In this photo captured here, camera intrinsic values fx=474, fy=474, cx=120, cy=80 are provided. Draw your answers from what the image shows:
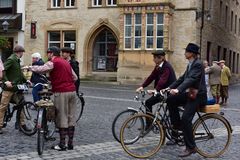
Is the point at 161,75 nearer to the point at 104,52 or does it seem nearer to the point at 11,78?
the point at 11,78

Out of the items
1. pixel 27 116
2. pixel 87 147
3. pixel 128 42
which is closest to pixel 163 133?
pixel 87 147

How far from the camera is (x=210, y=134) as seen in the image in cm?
790

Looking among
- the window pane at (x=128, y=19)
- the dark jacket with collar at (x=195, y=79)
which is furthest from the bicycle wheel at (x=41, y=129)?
the window pane at (x=128, y=19)

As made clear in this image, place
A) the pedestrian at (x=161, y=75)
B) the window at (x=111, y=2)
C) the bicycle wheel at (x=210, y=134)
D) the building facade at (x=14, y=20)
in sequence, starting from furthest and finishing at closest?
1. the building facade at (x=14, y=20)
2. the window at (x=111, y=2)
3. the pedestrian at (x=161, y=75)
4. the bicycle wheel at (x=210, y=134)

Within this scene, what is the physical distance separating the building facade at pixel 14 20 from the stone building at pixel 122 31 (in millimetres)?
687

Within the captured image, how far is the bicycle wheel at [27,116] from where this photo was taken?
9492 millimetres

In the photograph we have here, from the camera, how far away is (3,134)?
948 cm

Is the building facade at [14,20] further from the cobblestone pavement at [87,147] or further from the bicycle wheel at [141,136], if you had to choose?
the bicycle wheel at [141,136]

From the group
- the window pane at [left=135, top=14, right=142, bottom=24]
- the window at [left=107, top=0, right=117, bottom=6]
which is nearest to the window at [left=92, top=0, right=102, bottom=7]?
the window at [left=107, top=0, right=117, bottom=6]

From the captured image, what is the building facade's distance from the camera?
3441cm

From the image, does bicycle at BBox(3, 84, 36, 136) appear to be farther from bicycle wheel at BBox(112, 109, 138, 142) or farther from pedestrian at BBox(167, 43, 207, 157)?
pedestrian at BBox(167, 43, 207, 157)

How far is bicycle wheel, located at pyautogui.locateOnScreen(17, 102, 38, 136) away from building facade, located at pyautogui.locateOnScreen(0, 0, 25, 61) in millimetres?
25454

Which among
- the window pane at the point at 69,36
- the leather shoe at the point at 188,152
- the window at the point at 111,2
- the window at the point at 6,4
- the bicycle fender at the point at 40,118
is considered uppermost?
the window at the point at 6,4

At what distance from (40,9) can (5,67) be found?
24982 mm
